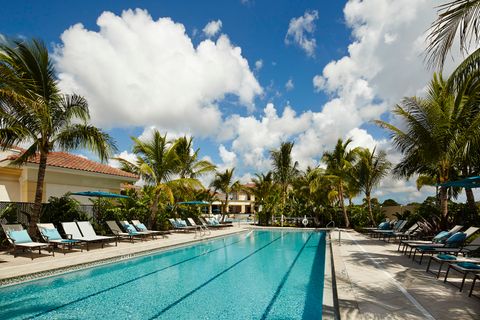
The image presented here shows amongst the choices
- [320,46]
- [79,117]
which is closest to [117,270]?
[79,117]

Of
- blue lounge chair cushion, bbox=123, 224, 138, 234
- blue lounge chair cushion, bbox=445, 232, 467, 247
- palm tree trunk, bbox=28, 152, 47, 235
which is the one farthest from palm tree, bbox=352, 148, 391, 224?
palm tree trunk, bbox=28, 152, 47, 235

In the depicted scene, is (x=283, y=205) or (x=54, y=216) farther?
(x=283, y=205)

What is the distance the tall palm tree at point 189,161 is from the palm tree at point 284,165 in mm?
7367

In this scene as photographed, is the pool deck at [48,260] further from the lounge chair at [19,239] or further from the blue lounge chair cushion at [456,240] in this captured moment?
the blue lounge chair cushion at [456,240]

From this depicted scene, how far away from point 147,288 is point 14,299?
2500 mm

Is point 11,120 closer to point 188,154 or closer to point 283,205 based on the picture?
point 188,154

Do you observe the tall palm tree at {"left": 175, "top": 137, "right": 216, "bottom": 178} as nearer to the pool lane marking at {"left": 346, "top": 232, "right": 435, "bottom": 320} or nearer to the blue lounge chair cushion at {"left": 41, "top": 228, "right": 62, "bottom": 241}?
the blue lounge chair cushion at {"left": 41, "top": 228, "right": 62, "bottom": 241}

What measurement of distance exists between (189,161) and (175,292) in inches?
598

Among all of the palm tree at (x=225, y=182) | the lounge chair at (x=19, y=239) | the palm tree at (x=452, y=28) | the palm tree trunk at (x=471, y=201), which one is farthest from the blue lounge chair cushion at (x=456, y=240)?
the palm tree at (x=225, y=182)

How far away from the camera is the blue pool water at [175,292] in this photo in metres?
5.52

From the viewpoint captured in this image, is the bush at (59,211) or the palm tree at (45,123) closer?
the palm tree at (45,123)

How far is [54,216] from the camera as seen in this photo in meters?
12.3

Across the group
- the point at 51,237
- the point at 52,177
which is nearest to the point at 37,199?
the point at 51,237

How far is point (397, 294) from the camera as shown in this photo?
517cm
